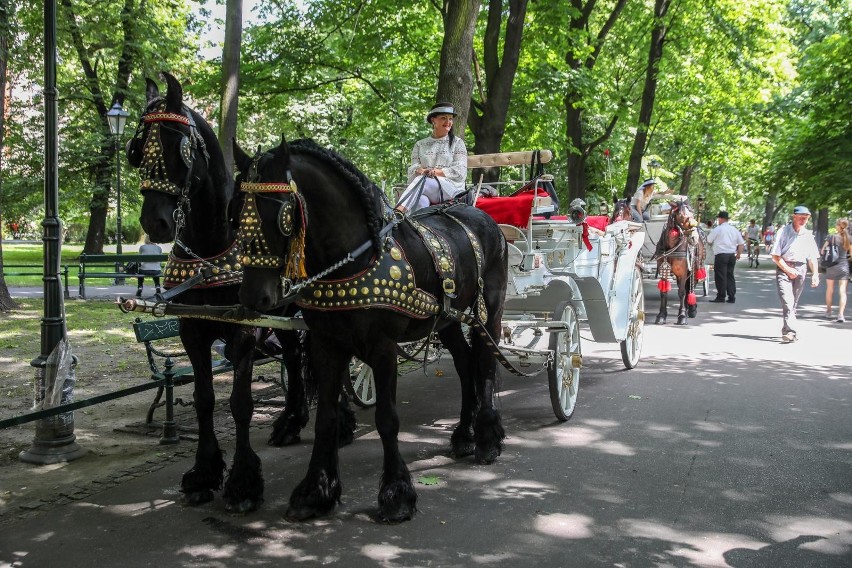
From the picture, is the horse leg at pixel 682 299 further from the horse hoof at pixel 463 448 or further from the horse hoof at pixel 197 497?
the horse hoof at pixel 197 497

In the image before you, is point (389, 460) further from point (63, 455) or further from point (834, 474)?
point (834, 474)

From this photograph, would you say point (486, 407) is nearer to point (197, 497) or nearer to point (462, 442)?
point (462, 442)

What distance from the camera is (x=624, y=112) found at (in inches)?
821

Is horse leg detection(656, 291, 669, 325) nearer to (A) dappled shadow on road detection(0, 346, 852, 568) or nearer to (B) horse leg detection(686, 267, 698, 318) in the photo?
(B) horse leg detection(686, 267, 698, 318)

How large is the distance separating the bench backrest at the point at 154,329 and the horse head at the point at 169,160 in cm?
190

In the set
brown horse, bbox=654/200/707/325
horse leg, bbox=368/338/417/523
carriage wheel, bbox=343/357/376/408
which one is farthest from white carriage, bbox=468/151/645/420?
brown horse, bbox=654/200/707/325

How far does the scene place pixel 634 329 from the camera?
10086 millimetres

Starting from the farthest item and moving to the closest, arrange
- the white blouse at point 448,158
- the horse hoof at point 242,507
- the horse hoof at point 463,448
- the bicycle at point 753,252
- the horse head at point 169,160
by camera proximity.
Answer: the bicycle at point 753,252 < the white blouse at point 448,158 < the horse hoof at point 463,448 < the horse hoof at point 242,507 < the horse head at point 169,160

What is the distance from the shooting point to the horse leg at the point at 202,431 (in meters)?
4.97

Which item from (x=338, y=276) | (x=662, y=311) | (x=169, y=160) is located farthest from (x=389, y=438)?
(x=662, y=311)

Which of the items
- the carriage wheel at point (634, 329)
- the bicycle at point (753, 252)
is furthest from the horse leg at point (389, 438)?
the bicycle at point (753, 252)

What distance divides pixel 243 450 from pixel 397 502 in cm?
103

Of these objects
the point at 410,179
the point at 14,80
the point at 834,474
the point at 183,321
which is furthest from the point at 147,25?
the point at 834,474

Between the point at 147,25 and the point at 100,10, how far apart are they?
1.63m
